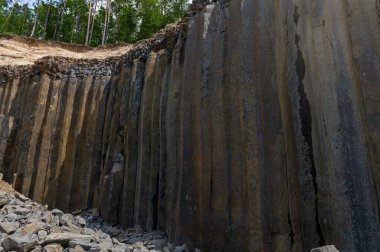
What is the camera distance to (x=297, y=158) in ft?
13.0

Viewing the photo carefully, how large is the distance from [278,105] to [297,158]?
72 cm

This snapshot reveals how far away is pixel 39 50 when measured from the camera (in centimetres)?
1777

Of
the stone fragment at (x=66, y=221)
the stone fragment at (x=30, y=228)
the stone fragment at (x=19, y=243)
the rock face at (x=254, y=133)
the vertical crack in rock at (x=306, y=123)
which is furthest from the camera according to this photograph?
the stone fragment at (x=66, y=221)

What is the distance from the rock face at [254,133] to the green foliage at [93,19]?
19647 mm

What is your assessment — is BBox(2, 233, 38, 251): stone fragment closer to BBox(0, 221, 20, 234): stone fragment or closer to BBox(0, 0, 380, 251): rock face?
BBox(0, 221, 20, 234): stone fragment

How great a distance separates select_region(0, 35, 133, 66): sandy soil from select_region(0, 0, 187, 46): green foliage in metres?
8.37

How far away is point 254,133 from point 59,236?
9.16 ft

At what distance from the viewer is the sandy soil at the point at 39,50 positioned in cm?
1644

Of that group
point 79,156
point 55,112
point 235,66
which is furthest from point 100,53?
point 235,66

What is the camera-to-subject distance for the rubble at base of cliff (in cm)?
444

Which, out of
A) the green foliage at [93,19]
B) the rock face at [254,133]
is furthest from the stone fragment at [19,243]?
the green foliage at [93,19]

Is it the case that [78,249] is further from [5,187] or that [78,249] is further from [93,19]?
[93,19]

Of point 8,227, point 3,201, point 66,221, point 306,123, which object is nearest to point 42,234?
point 8,227

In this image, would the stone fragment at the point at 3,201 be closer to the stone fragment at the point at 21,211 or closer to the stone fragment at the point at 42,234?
the stone fragment at the point at 21,211
